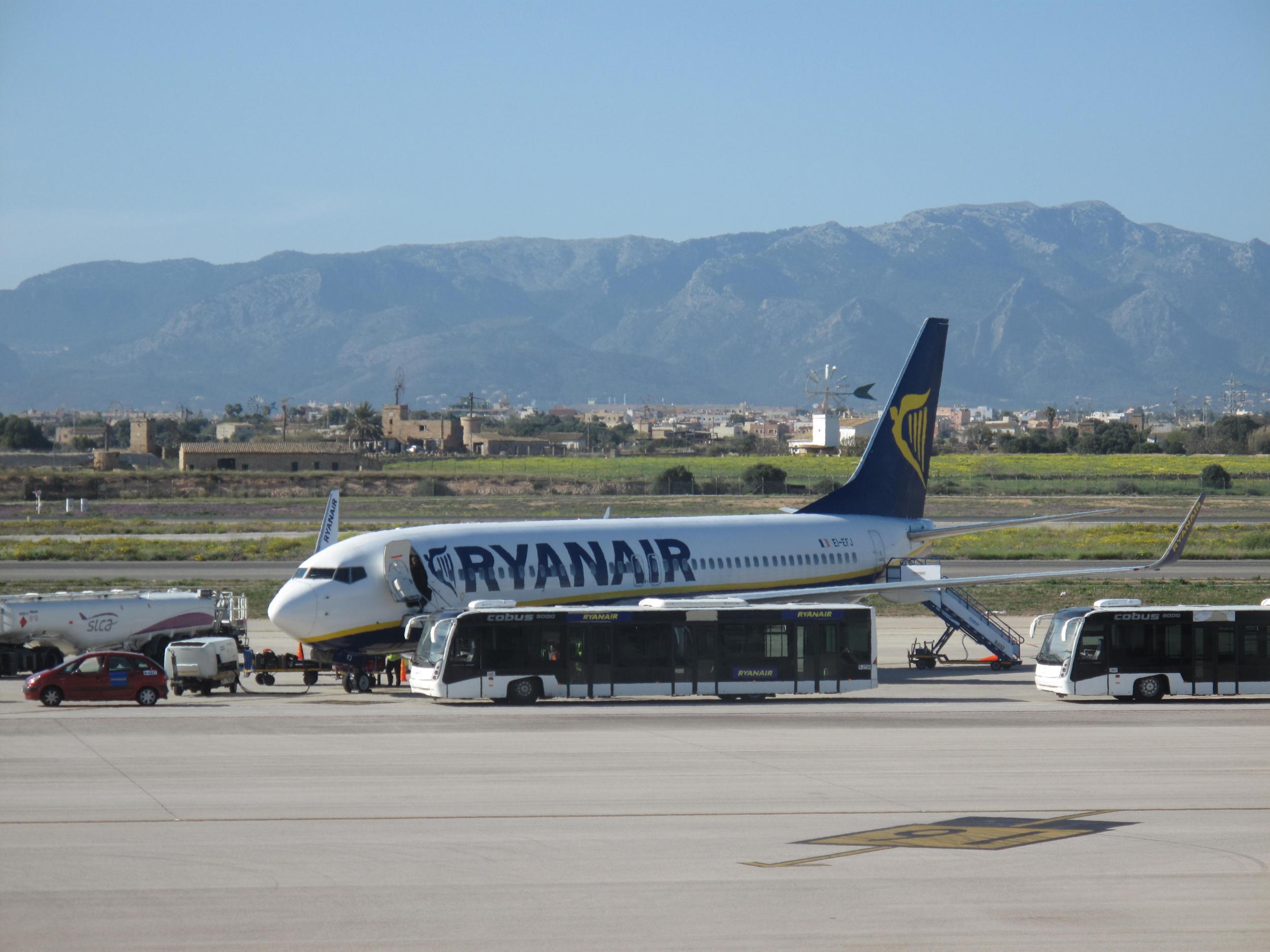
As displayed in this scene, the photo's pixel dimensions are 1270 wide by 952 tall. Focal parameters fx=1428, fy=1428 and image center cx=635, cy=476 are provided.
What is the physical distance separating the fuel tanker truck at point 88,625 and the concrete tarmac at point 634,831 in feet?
35.7

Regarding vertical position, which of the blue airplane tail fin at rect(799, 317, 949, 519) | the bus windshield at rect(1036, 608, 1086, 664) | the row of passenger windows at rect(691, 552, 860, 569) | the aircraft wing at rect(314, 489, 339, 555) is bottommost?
the bus windshield at rect(1036, 608, 1086, 664)

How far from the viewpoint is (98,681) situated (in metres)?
35.0

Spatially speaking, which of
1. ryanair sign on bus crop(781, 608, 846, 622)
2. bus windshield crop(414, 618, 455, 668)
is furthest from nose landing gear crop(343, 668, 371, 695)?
ryanair sign on bus crop(781, 608, 846, 622)

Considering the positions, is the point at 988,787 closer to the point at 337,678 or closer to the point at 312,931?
the point at 312,931

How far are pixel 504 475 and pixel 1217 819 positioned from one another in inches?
5050

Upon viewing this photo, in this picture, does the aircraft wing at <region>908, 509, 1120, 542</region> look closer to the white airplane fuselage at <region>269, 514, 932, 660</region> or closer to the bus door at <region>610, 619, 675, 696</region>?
the white airplane fuselage at <region>269, 514, 932, 660</region>

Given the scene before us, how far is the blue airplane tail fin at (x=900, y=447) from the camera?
4844 cm

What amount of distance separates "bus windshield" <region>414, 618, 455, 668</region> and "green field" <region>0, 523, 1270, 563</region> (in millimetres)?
44340

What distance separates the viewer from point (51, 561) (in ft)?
252

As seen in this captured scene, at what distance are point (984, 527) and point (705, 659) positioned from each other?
12383mm

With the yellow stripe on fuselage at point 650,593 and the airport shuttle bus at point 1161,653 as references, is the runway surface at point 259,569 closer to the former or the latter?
the yellow stripe on fuselage at point 650,593

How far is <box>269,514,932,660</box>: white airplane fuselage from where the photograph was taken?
3653cm

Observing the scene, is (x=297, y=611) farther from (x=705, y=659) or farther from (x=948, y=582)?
(x=948, y=582)

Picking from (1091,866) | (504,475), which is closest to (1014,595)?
(1091,866)
